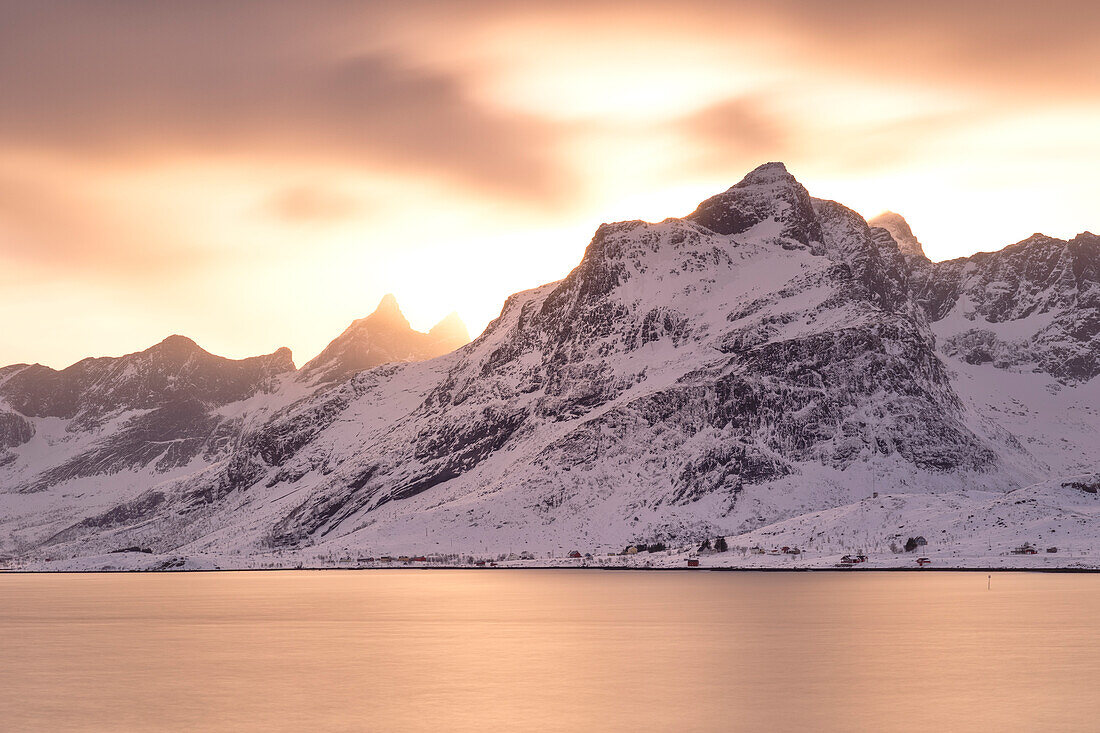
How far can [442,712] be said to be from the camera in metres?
56.8

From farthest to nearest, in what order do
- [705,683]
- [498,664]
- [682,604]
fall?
1. [682,604]
2. [498,664]
3. [705,683]

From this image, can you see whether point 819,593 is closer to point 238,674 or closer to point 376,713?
point 238,674

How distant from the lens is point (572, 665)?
251 ft

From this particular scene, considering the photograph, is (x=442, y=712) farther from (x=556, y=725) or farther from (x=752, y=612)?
(x=752, y=612)

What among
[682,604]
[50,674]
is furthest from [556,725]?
[682,604]

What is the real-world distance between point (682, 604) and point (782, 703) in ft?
254

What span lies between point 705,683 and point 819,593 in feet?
294

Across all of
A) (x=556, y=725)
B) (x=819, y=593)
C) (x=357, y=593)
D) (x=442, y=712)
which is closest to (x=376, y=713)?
(x=442, y=712)

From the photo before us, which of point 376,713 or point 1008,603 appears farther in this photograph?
point 1008,603

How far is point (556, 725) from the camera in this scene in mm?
52969

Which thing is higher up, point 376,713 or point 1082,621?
point 376,713

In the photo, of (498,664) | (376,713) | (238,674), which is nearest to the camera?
(376,713)

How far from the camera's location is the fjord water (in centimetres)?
5516

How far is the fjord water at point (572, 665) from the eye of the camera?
55156mm
